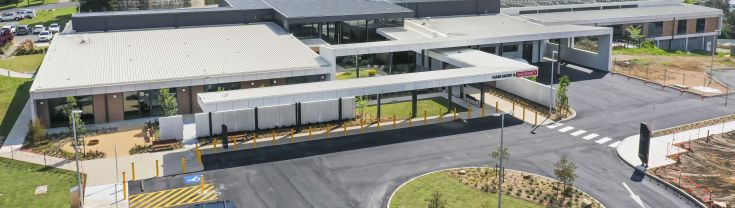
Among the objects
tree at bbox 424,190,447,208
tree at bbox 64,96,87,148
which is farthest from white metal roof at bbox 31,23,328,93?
tree at bbox 424,190,447,208

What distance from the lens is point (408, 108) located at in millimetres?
62031

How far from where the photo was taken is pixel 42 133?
2014 inches

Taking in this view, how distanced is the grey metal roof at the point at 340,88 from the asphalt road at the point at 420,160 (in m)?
3.56

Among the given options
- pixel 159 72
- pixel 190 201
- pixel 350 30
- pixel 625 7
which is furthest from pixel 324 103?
pixel 625 7

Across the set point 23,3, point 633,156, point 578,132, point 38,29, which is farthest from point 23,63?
point 633,156

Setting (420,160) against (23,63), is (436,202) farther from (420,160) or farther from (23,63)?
(23,63)

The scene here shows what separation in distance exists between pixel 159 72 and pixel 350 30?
88.9ft

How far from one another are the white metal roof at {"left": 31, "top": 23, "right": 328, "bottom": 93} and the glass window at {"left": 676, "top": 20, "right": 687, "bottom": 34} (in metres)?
61.9

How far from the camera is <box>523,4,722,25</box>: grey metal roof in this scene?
91375 mm

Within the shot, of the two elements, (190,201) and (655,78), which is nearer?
(190,201)

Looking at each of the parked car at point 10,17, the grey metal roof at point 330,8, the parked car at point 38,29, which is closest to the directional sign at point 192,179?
the grey metal roof at point 330,8

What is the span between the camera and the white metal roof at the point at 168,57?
5703 cm

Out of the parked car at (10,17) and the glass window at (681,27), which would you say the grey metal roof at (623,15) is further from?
the parked car at (10,17)

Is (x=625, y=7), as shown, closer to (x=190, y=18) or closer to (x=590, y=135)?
(x=590, y=135)
